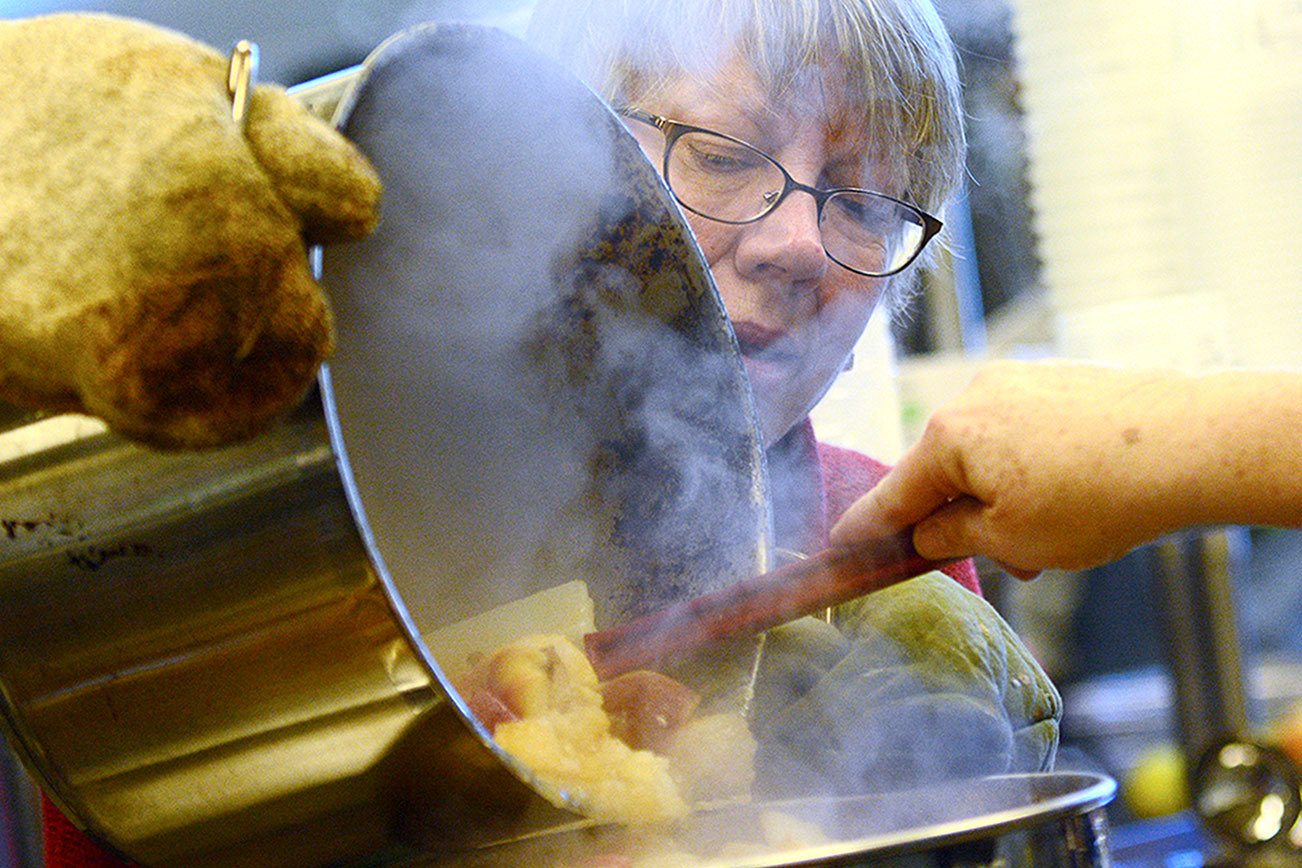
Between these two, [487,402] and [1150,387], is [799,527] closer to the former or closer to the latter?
[487,402]

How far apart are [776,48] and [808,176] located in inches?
4.6

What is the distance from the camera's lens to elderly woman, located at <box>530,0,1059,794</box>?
957mm

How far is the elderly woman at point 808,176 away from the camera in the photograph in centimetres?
96

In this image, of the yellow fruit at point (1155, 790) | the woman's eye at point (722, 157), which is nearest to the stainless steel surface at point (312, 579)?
the woman's eye at point (722, 157)

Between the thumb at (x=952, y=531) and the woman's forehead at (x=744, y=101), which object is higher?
the woman's forehead at (x=744, y=101)

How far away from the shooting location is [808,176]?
1.20 metres

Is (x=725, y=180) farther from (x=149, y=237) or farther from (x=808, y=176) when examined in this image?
(x=149, y=237)

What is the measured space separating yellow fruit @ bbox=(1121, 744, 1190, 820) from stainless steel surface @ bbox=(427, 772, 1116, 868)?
1856 millimetres

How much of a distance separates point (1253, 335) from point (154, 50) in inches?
67.8

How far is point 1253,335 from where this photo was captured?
1870 millimetres

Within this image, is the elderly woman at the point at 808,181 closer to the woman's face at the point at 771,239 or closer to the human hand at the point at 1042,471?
the woman's face at the point at 771,239

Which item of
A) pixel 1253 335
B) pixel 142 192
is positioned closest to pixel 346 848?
pixel 142 192

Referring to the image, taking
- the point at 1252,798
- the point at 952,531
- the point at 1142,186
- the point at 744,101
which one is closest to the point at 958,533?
the point at 952,531

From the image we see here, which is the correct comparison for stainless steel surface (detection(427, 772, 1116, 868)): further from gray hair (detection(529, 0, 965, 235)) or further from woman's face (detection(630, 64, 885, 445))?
gray hair (detection(529, 0, 965, 235))
